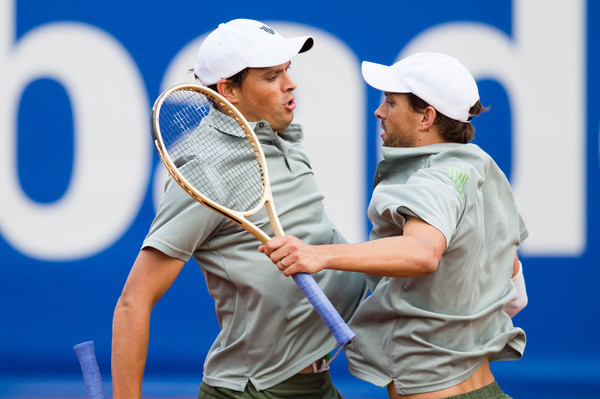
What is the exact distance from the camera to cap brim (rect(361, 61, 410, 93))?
2.12m

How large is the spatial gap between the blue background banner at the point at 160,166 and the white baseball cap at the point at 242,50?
85.1 inches

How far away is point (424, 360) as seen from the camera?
2006mm

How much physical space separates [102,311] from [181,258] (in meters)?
2.52

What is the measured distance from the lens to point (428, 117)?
211cm

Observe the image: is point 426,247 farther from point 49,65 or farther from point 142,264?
point 49,65

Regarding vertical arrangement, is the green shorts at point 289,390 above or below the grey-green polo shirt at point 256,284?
below

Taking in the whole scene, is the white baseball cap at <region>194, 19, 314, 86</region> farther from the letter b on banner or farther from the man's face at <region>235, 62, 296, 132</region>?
the letter b on banner

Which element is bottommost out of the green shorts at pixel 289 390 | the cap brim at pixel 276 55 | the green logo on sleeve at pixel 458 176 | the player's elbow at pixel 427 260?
the green shorts at pixel 289 390

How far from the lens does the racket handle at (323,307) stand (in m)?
1.88

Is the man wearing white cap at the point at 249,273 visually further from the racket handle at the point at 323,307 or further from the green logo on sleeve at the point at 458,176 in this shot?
the green logo on sleeve at the point at 458,176

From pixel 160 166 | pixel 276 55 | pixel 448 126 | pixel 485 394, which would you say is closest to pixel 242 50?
pixel 276 55

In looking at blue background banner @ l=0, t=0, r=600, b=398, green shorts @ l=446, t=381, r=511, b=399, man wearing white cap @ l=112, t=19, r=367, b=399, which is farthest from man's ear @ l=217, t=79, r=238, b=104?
blue background banner @ l=0, t=0, r=600, b=398

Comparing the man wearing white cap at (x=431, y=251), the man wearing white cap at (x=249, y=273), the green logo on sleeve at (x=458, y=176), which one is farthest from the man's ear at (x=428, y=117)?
the man wearing white cap at (x=249, y=273)

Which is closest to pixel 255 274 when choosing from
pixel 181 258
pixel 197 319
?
pixel 181 258
